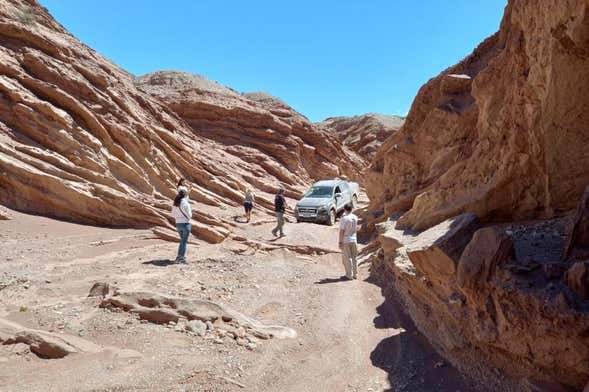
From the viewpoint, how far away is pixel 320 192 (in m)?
17.0

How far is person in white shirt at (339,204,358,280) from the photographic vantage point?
27.2 ft

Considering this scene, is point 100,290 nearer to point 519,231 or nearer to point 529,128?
point 519,231

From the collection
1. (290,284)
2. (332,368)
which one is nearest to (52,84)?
(290,284)

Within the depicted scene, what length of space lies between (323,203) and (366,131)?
32434mm

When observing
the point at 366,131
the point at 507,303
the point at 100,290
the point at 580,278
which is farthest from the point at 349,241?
the point at 366,131

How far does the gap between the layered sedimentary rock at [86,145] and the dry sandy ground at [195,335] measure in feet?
4.26

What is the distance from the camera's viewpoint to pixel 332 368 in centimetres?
458

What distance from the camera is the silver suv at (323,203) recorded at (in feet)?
50.8

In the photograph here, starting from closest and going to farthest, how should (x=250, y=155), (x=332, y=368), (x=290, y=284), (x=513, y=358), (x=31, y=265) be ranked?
(x=513, y=358) → (x=332, y=368) → (x=31, y=265) → (x=290, y=284) → (x=250, y=155)

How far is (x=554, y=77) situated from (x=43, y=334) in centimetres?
647

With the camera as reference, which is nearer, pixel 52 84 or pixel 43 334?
pixel 43 334

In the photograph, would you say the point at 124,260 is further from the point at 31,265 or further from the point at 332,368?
the point at 332,368

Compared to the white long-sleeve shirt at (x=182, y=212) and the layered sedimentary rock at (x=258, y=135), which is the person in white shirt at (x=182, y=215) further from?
the layered sedimentary rock at (x=258, y=135)

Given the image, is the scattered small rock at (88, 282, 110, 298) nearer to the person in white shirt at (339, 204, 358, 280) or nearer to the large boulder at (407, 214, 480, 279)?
the large boulder at (407, 214, 480, 279)
